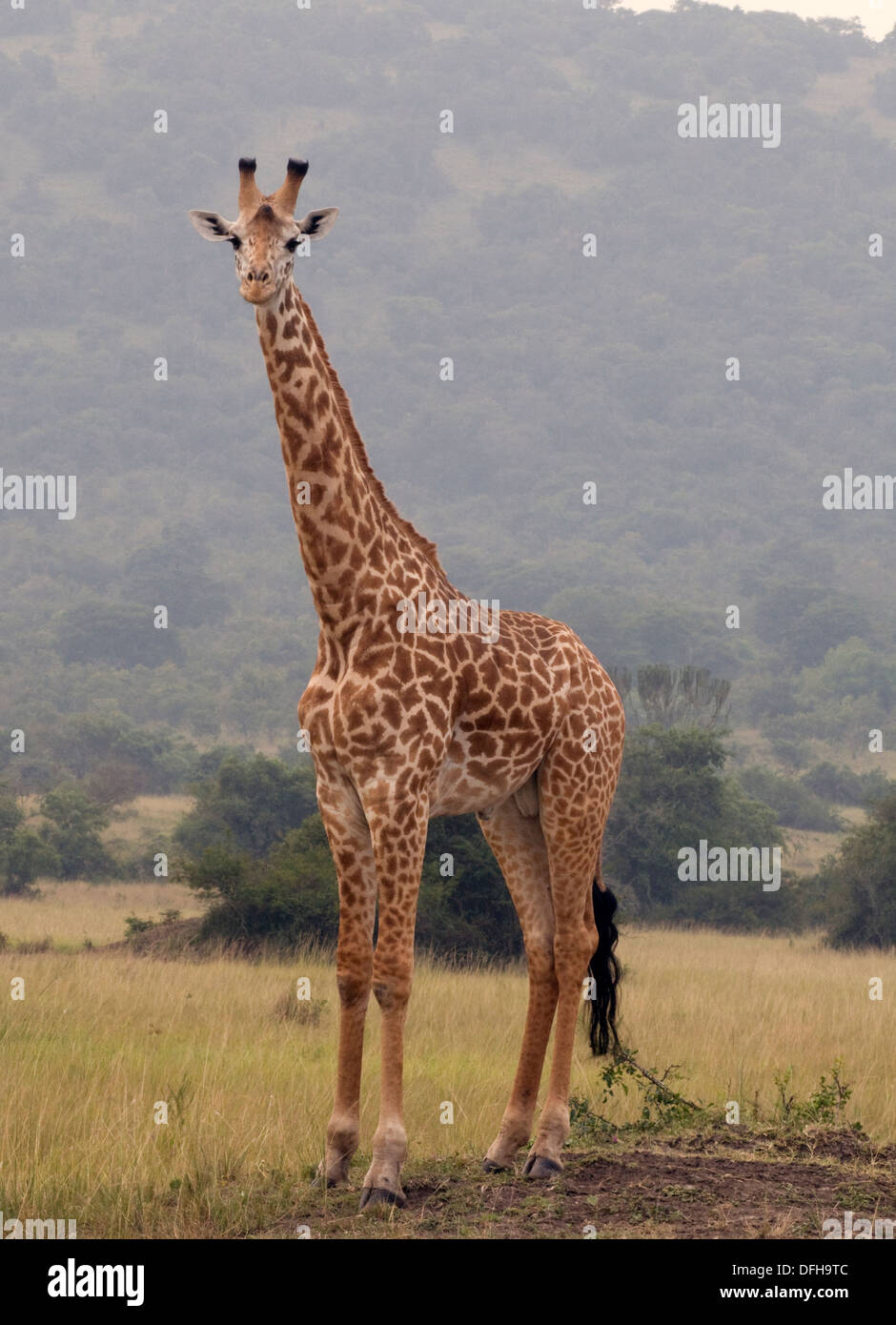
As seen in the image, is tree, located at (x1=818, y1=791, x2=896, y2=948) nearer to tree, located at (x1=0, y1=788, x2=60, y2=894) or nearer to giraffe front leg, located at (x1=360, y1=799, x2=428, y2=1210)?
tree, located at (x1=0, y1=788, x2=60, y2=894)

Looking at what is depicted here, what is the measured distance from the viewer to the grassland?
23.6ft

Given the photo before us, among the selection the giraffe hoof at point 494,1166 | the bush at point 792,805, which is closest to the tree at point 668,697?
the bush at point 792,805

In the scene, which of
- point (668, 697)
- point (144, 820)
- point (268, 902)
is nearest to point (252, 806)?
point (144, 820)

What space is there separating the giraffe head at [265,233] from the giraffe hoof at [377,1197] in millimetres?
4220

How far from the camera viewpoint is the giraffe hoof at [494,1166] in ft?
26.7

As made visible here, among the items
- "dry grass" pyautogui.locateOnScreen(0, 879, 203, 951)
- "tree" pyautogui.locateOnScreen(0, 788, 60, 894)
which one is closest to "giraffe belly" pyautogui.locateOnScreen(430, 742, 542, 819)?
"dry grass" pyautogui.locateOnScreen(0, 879, 203, 951)

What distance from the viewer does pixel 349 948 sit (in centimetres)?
754

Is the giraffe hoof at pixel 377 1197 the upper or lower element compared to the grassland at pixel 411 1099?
upper

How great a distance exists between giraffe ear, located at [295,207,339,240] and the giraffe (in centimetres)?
1

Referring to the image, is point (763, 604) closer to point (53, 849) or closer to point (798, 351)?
point (798, 351)

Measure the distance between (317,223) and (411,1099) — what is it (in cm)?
604

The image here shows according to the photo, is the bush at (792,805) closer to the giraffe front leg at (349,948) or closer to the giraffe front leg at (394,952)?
the giraffe front leg at (349,948)

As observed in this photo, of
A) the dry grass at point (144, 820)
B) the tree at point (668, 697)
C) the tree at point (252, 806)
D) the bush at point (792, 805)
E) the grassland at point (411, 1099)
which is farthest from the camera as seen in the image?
the bush at point (792, 805)

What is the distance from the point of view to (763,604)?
4520 inches
